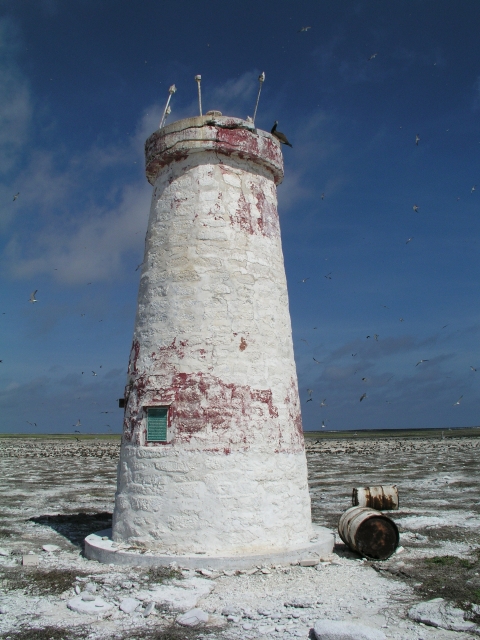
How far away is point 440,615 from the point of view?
21.2 feet

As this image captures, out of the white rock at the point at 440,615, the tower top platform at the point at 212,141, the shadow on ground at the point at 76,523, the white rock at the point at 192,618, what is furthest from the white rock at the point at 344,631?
the tower top platform at the point at 212,141

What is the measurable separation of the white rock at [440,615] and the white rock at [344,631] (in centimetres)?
82

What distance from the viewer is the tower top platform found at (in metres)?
9.18

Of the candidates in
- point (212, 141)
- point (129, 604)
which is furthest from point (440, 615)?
point (212, 141)

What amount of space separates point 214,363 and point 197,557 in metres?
2.65

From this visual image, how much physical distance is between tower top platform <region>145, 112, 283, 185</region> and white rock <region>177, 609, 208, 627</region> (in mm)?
6497

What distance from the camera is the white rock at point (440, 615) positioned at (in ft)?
20.3

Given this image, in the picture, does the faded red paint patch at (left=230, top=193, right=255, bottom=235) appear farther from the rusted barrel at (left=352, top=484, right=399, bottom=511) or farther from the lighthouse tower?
the rusted barrel at (left=352, top=484, right=399, bottom=511)

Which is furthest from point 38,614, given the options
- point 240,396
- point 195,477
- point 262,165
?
point 262,165

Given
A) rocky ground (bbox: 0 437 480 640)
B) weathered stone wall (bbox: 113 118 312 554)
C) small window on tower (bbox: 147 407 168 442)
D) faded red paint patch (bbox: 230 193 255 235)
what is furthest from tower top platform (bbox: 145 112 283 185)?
rocky ground (bbox: 0 437 480 640)

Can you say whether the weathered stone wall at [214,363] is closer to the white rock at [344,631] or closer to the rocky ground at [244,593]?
the rocky ground at [244,593]

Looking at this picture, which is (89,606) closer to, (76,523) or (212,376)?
(212,376)

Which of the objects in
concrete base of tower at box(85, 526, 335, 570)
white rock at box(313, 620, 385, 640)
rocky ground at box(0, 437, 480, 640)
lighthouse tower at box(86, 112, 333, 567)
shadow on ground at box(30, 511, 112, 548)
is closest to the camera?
white rock at box(313, 620, 385, 640)

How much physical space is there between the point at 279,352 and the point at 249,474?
1947 millimetres
